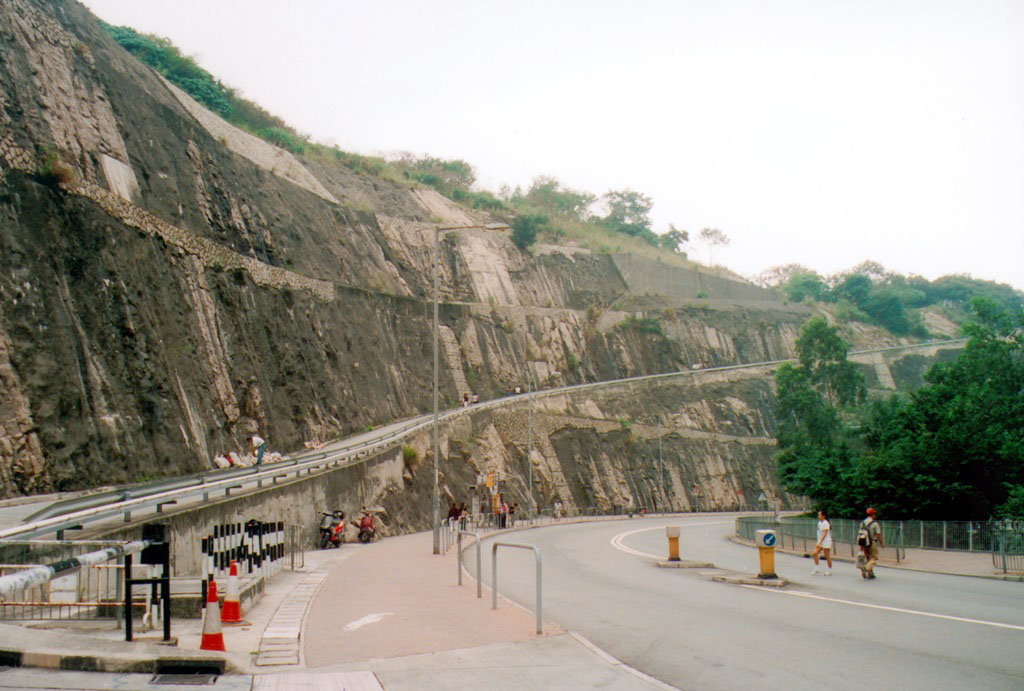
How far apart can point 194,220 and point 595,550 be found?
2317 cm

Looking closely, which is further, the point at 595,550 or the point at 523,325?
the point at 523,325

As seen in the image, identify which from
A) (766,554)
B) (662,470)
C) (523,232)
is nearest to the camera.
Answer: (766,554)

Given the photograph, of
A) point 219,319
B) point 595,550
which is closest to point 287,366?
point 219,319

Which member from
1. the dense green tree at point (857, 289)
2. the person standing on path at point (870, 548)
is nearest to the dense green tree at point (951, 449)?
the person standing on path at point (870, 548)

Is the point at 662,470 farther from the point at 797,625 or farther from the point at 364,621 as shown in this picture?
the point at 364,621

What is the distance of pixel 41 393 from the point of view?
903 inches

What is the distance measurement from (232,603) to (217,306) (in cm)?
2671

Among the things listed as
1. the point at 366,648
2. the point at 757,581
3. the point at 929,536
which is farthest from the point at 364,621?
the point at 929,536

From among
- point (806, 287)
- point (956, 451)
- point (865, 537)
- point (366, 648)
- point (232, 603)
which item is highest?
point (806, 287)

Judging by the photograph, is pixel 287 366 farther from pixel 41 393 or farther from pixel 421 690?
pixel 421 690

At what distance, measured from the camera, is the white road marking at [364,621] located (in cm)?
1204

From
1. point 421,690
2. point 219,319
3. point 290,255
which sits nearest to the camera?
point 421,690

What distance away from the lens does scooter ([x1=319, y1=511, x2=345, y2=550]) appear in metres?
28.8

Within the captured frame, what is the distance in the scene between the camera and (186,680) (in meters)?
7.44
